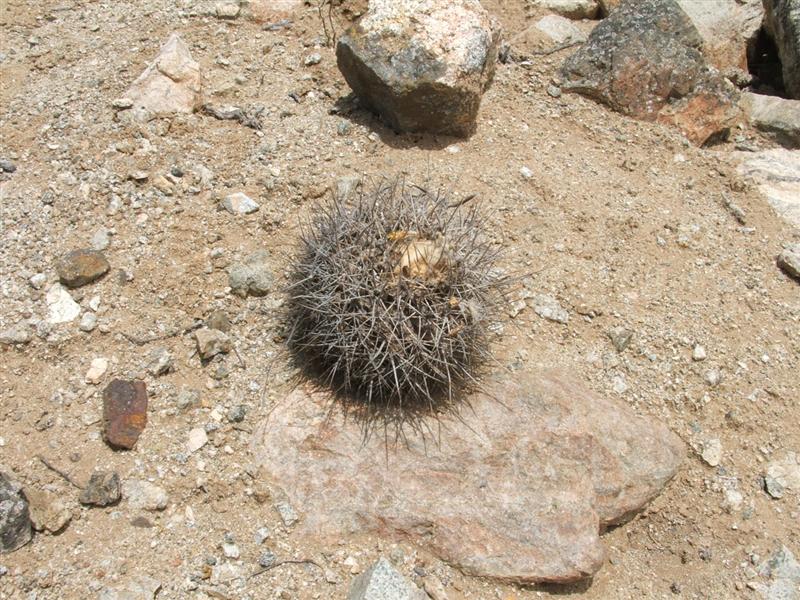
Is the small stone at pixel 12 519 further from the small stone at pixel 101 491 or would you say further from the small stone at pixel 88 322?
the small stone at pixel 88 322

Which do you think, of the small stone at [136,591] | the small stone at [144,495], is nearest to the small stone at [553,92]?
the small stone at [144,495]

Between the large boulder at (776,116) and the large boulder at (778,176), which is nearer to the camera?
the large boulder at (778,176)

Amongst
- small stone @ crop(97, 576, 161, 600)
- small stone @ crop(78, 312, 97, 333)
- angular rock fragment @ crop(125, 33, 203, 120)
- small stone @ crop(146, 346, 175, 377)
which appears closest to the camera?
small stone @ crop(97, 576, 161, 600)

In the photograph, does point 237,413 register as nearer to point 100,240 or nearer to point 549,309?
point 100,240

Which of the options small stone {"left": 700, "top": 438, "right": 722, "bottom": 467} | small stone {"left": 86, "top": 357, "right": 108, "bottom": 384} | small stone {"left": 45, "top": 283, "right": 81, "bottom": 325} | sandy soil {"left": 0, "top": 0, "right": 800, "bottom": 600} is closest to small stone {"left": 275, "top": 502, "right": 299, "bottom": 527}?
sandy soil {"left": 0, "top": 0, "right": 800, "bottom": 600}

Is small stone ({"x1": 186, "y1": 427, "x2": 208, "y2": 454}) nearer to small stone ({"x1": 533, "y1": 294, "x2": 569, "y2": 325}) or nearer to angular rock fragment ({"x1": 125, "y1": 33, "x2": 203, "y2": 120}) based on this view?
small stone ({"x1": 533, "y1": 294, "x2": 569, "y2": 325})

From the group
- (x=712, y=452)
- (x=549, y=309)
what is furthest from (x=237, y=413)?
(x=712, y=452)
